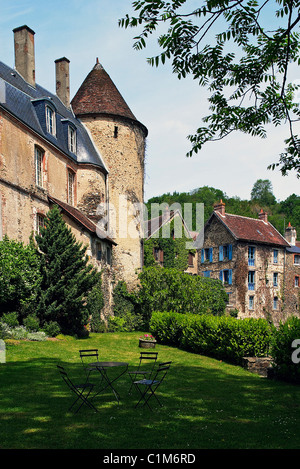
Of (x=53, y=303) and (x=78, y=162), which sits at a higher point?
(x=78, y=162)

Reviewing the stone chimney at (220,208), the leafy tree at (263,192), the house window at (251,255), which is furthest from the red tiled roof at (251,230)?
the leafy tree at (263,192)

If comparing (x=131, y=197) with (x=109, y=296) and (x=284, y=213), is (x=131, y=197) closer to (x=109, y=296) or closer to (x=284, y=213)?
(x=109, y=296)

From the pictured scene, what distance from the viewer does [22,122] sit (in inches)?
734

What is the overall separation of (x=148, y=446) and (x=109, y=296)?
63.5ft

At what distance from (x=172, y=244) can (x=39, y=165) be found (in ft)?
59.5

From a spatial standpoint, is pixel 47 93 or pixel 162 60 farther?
pixel 47 93

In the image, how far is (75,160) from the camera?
2422cm

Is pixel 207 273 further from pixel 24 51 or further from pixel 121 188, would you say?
pixel 24 51

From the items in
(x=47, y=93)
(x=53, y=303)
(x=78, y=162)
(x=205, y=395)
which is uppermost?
(x=47, y=93)

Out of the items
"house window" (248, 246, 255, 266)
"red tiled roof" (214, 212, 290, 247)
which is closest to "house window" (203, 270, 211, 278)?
"house window" (248, 246, 255, 266)

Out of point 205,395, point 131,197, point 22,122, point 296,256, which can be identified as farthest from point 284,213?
point 205,395

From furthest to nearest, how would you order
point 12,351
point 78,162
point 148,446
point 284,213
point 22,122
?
point 284,213 → point 78,162 → point 22,122 → point 12,351 → point 148,446

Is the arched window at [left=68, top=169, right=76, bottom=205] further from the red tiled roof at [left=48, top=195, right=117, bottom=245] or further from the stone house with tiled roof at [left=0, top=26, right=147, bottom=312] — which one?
the red tiled roof at [left=48, top=195, right=117, bottom=245]

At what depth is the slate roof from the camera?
18.9 m
